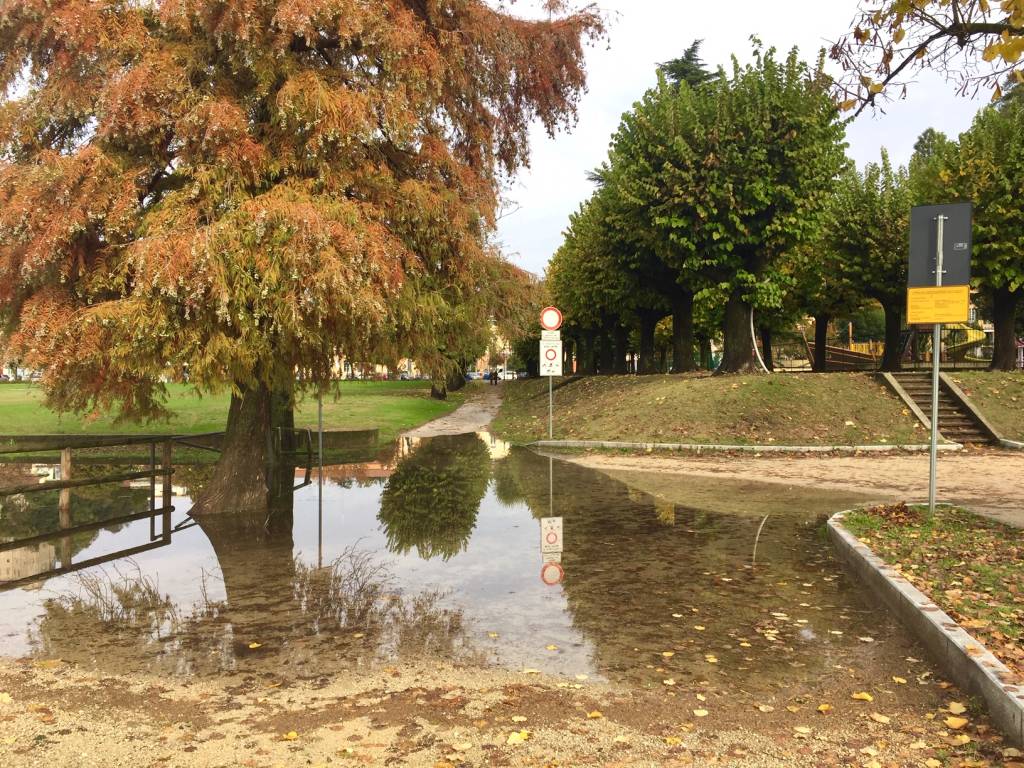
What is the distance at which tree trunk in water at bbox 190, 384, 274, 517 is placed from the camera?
1080cm

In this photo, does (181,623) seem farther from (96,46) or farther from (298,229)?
(96,46)

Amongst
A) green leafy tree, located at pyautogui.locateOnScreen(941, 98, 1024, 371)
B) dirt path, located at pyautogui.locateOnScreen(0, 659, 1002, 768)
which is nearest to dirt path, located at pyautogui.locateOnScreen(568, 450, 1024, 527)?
dirt path, located at pyautogui.locateOnScreen(0, 659, 1002, 768)

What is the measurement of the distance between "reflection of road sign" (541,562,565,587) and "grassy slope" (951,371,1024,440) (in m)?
15.3

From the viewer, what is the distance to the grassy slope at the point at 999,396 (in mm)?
18938

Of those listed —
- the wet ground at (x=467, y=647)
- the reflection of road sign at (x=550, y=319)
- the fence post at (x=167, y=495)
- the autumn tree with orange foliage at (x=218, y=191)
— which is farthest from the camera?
the reflection of road sign at (x=550, y=319)

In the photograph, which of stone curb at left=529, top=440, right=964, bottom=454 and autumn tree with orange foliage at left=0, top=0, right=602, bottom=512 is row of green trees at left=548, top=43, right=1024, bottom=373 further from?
autumn tree with orange foliage at left=0, top=0, right=602, bottom=512

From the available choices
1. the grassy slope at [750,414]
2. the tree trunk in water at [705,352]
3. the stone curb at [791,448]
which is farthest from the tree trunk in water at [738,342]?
the tree trunk in water at [705,352]

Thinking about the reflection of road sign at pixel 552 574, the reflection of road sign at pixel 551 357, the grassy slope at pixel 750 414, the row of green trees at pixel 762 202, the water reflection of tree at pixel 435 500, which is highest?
the row of green trees at pixel 762 202

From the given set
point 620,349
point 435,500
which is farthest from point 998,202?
point 435,500

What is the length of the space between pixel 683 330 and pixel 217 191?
2313 centimetres

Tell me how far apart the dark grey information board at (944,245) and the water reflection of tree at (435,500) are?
589cm

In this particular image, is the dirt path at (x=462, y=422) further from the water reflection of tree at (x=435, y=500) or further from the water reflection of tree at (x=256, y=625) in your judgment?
the water reflection of tree at (x=256, y=625)

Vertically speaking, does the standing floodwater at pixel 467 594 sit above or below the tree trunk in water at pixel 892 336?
below

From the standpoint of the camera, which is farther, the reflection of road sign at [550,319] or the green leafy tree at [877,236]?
the green leafy tree at [877,236]
